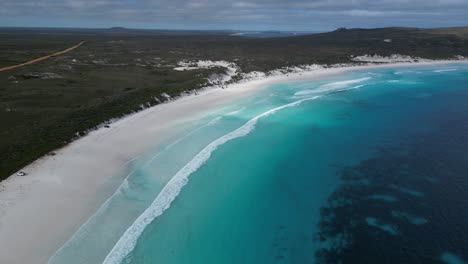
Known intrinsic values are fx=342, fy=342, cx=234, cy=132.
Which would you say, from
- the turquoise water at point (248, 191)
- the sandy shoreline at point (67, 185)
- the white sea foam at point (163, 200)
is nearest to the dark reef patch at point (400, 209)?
the turquoise water at point (248, 191)

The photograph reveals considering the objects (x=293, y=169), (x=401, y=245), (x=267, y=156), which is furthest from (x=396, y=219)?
(x=267, y=156)

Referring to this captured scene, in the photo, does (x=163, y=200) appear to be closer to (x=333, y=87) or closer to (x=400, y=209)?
(x=400, y=209)

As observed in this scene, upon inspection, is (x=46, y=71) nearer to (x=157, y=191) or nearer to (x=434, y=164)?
(x=157, y=191)

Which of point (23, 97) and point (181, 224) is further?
point (23, 97)

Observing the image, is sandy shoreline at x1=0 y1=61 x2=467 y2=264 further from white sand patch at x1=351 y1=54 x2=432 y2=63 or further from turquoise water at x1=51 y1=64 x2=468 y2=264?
white sand patch at x1=351 y1=54 x2=432 y2=63

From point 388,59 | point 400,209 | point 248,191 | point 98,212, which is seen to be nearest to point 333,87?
point 400,209

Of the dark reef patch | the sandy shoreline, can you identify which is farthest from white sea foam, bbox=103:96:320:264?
the dark reef patch

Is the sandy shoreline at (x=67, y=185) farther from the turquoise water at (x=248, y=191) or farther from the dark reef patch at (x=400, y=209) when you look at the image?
the dark reef patch at (x=400, y=209)
